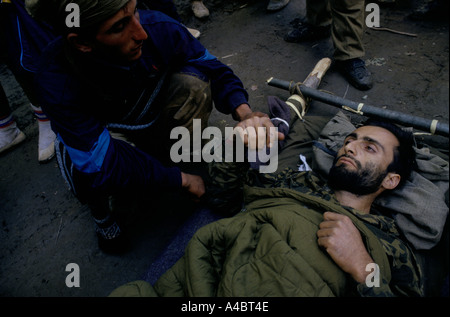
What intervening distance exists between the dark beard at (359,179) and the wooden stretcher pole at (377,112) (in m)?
0.54

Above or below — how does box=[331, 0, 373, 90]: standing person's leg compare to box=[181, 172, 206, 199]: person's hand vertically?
above

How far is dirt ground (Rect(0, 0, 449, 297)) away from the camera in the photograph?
2574mm

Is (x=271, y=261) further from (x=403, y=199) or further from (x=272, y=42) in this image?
(x=272, y=42)

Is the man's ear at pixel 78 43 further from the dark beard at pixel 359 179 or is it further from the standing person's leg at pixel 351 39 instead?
the standing person's leg at pixel 351 39

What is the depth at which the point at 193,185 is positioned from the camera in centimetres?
242

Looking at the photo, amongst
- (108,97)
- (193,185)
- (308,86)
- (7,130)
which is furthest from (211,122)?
(7,130)

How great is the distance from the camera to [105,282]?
2.48 meters

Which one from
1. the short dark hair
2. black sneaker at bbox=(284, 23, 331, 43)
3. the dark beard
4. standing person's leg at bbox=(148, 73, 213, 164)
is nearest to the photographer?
the dark beard

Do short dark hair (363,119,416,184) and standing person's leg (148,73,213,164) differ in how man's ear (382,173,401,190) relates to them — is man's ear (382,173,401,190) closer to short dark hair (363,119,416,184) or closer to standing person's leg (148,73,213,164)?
short dark hair (363,119,416,184)

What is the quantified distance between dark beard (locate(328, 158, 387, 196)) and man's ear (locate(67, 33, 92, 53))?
1904mm

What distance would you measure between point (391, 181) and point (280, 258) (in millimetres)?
1222

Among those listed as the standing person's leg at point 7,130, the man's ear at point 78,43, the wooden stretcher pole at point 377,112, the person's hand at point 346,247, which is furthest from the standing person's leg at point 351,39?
the standing person's leg at point 7,130

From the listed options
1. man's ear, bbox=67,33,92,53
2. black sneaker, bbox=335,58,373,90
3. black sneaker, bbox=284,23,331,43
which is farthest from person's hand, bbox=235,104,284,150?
black sneaker, bbox=284,23,331,43

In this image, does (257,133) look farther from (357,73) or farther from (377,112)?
(357,73)
